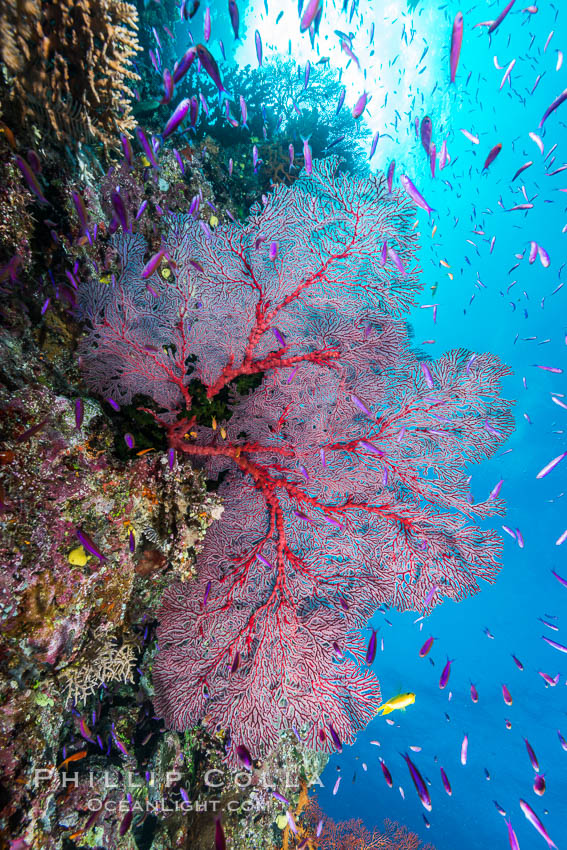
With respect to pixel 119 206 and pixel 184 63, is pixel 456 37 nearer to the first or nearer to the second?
pixel 184 63

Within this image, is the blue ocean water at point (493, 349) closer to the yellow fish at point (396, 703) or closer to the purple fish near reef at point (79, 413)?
the yellow fish at point (396, 703)

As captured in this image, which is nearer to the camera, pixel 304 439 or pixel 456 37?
pixel 456 37

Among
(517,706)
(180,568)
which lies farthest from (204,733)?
(517,706)

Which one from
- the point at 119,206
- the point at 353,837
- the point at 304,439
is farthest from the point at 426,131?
the point at 353,837

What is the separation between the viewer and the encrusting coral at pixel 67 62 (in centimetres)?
243

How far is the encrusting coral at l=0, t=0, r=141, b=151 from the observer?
2426 millimetres

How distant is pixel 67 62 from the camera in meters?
2.87

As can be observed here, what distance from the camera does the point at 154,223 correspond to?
4.81 m

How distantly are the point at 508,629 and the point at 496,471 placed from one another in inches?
628

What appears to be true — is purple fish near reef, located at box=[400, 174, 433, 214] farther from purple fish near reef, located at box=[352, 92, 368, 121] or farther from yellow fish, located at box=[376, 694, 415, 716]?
yellow fish, located at box=[376, 694, 415, 716]

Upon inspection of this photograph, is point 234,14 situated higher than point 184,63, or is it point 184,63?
point 234,14

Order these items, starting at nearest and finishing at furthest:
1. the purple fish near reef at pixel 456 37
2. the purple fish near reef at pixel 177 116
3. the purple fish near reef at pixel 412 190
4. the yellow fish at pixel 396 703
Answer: the purple fish near reef at pixel 456 37
the purple fish near reef at pixel 177 116
the purple fish near reef at pixel 412 190
the yellow fish at pixel 396 703

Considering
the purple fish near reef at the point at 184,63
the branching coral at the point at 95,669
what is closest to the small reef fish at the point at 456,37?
the purple fish near reef at the point at 184,63

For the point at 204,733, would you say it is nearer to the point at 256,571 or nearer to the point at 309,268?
the point at 256,571
